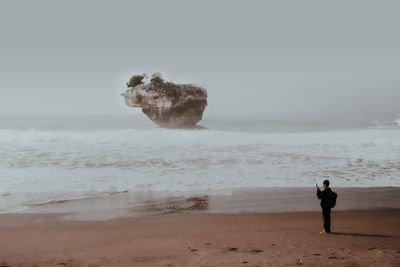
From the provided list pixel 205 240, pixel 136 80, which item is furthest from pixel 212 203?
pixel 136 80

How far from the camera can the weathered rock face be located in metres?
32.5

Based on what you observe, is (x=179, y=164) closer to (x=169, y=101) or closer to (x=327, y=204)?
(x=327, y=204)

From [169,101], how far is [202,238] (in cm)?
2471

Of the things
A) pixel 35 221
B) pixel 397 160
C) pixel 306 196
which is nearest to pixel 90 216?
pixel 35 221

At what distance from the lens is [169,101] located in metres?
32.3

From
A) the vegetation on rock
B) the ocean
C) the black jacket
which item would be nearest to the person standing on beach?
the black jacket

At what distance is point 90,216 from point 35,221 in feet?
3.83

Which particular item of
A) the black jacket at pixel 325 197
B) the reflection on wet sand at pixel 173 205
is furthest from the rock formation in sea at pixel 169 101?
the black jacket at pixel 325 197

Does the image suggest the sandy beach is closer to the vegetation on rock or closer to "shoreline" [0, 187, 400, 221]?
"shoreline" [0, 187, 400, 221]

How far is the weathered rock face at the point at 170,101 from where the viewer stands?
32.5 metres

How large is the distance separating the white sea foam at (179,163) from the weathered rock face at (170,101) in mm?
6676

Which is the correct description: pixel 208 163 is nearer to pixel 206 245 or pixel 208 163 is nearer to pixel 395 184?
pixel 395 184

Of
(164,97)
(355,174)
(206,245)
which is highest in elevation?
(164,97)

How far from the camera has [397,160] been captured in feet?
59.7
